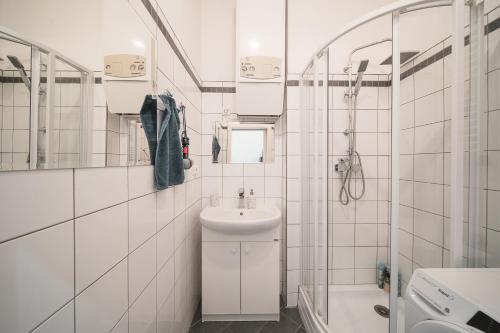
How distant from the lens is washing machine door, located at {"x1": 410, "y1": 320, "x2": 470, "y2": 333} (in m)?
0.56

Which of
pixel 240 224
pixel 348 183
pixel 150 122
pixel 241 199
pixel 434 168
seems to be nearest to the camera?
pixel 150 122

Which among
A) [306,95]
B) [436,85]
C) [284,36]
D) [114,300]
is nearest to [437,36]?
[436,85]

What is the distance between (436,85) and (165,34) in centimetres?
135

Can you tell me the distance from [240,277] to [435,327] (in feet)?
3.57

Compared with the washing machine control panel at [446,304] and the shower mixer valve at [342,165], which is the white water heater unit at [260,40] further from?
the washing machine control panel at [446,304]

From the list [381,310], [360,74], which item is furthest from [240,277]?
[360,74]

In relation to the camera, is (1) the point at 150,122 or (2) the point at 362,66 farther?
(2) the point at 362,66

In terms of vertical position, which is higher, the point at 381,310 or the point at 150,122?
the point at 150,122

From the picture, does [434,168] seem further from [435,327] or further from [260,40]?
[260,40]

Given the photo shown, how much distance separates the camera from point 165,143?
886 millimetres

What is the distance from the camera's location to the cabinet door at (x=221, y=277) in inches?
56.2

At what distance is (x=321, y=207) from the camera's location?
48.7 inches

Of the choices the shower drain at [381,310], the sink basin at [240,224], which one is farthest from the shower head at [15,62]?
the shower drain at [381,310]

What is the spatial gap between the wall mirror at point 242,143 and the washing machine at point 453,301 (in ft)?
4.08
